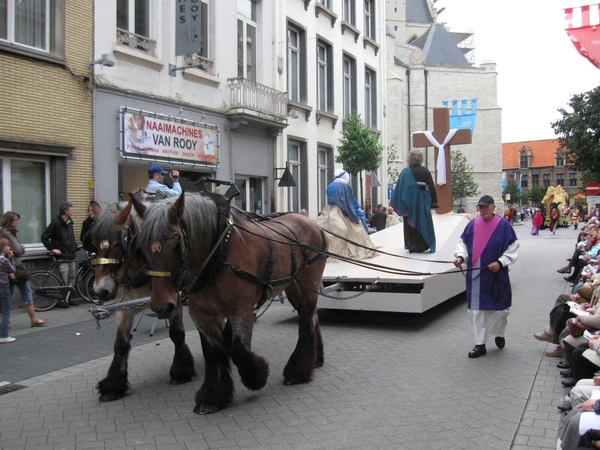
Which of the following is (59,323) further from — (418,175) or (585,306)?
(585,306)

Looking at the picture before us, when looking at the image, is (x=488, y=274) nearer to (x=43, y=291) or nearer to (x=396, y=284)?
(x=396, y=284)

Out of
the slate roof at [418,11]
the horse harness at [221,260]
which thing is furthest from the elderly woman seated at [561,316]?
the slate roof at [418,11]

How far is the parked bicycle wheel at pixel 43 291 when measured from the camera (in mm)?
9852

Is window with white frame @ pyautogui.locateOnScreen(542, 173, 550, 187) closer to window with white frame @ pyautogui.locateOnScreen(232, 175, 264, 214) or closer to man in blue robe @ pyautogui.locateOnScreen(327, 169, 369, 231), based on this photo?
window with white frame @ pyautogui.locateOnScreen(232, 175, 264, 214)

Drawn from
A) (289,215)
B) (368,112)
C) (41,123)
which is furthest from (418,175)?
(368,112)

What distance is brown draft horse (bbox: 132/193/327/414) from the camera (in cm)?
411

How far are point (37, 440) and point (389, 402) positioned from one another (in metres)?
2.87

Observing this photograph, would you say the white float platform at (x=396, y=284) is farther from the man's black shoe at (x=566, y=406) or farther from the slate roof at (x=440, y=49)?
the slate roof at (x=440, y=49)

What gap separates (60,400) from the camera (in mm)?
5156

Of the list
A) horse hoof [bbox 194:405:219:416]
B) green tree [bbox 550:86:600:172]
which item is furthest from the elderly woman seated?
green tree [bbox 550:86:600:172]

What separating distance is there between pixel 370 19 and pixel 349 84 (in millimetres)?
4401

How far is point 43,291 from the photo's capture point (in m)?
9.80

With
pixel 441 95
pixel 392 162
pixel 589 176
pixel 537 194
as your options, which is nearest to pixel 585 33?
pixel 392 162

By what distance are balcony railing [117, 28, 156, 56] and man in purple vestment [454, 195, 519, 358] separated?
9.17 metres
